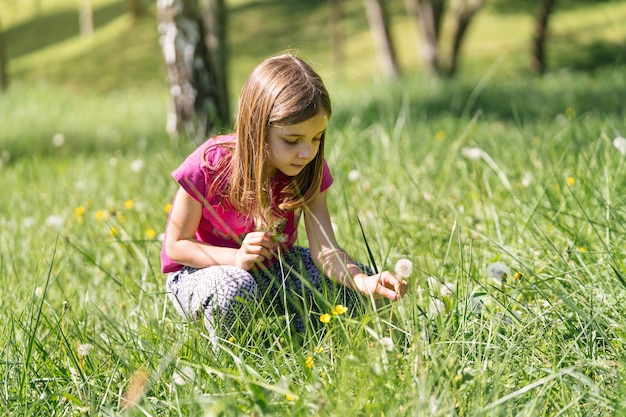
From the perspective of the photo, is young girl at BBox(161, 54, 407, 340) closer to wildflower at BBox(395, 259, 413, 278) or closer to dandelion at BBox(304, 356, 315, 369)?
wildflower at BBox(395, 259, 413, 278)

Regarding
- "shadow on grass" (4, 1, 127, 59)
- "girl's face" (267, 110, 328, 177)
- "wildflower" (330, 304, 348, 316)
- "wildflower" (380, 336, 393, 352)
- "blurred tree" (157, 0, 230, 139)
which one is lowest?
"shadow on grass" (4, 1, 127, 59)

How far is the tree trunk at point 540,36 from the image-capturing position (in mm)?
11281

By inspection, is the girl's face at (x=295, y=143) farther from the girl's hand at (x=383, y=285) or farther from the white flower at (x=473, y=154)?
the white flower at (x=473, y=154)

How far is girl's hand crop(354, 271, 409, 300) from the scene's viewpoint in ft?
6.24

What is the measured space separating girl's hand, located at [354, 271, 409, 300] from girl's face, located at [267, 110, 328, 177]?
33cm

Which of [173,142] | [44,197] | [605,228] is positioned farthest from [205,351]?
[173,142]

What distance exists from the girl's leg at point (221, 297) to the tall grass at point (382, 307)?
0.06m

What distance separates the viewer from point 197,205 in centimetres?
222

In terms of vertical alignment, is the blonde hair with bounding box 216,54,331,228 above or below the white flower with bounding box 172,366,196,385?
above

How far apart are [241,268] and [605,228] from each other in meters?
1.11

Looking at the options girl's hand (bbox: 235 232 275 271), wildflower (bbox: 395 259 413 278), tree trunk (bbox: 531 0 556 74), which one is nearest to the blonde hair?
girl's hand (bbox: 235 232 275 271)

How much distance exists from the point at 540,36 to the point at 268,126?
10653 millimetres

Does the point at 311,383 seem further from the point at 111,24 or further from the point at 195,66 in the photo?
the point at 111,24

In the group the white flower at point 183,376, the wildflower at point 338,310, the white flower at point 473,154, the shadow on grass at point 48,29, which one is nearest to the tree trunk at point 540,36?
the white flower at point 473,154
